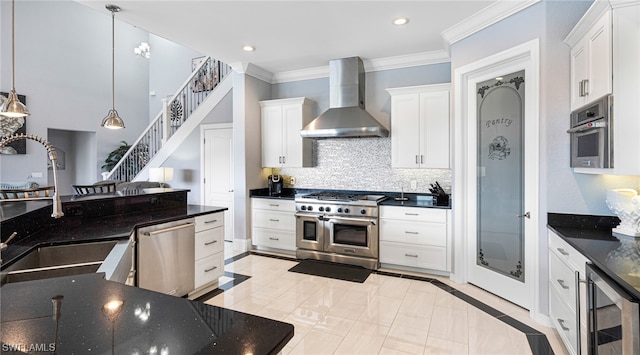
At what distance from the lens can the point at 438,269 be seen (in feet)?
12.9

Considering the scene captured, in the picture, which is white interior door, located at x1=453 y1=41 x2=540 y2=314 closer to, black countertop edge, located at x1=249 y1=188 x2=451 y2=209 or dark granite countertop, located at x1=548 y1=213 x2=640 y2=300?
dark granite countertop, located at x1=548 y1=213 x2=640 y2=300

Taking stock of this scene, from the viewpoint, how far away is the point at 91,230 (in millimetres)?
2369

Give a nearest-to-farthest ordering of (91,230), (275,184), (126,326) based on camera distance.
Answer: (126,326) < (91,230) < (275,184)

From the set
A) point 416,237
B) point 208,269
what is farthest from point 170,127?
point 416,237

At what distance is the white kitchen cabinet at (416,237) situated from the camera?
12.7ft

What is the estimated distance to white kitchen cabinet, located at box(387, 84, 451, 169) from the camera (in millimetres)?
4086

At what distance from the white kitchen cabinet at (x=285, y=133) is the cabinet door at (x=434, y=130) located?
180 centimetres

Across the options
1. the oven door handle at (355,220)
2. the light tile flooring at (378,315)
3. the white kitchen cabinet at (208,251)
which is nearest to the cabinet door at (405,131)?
the oven door handle at (355,220)

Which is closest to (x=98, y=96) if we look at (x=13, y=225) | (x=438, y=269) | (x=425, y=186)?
(x=13, y=225)

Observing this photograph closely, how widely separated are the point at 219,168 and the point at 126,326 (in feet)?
16.7

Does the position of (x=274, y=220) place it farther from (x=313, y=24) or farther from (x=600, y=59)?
(x=600, y=59)

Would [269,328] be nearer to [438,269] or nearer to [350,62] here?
[438,269]

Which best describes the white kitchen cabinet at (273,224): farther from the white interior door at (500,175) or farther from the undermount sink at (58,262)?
the undermount sink at (58,262)

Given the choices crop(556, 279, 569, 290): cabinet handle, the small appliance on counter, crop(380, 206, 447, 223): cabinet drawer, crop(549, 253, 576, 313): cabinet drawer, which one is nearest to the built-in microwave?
crop(549, 253, 576, 313): cabinet drawer
